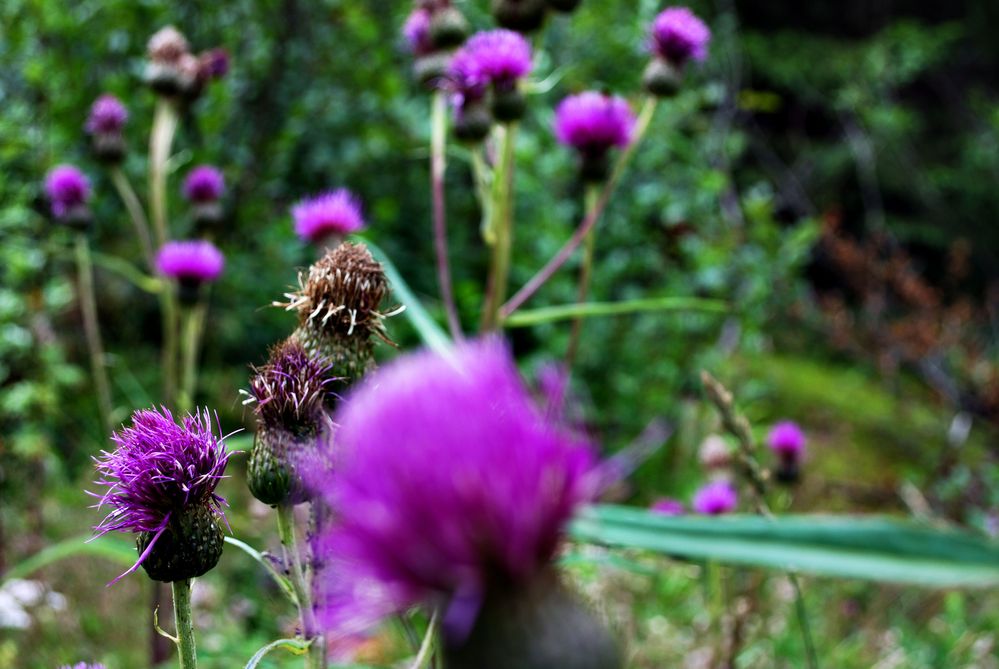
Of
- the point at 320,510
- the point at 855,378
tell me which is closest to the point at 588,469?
the point at 320,510

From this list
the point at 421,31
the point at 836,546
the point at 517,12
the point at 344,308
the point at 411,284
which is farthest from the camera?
the point at 411,284

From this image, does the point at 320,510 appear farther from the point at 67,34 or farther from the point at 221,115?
the point at 67,34

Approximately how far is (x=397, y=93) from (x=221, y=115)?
91 centimetres

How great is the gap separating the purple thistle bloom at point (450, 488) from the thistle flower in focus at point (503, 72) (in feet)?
4.32

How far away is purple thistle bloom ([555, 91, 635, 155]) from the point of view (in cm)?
194

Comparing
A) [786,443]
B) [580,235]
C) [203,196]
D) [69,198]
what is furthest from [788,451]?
[69,198]

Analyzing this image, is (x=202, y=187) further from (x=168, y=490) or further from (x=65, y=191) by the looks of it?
(x=168, y=490)

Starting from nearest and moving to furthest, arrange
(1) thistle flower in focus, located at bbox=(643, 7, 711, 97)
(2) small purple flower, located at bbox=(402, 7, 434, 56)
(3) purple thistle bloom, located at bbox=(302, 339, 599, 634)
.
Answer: (3) purple thistle bloom, located at bbox=(302, 339, 599, 634)
(1) thistle flower in focus, located at bbox=(643, 7, 711, 97)
(2) small purple flower, located at bbox=(402, 7, 434, 56)

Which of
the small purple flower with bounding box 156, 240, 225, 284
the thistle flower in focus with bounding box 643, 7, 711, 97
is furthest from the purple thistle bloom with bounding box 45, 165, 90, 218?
the thistle flower in focus with bounding box 643, 7, 711, 97

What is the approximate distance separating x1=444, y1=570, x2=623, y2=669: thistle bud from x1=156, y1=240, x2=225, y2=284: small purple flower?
190cm

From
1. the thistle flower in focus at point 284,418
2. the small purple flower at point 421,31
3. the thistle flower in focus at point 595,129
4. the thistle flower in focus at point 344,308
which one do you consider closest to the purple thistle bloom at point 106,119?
the small purple flower at point 421,31

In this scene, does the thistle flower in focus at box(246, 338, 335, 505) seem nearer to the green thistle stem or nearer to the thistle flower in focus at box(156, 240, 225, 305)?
the green thistle stem

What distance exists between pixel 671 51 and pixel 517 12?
0.39 m

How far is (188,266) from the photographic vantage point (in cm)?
224
